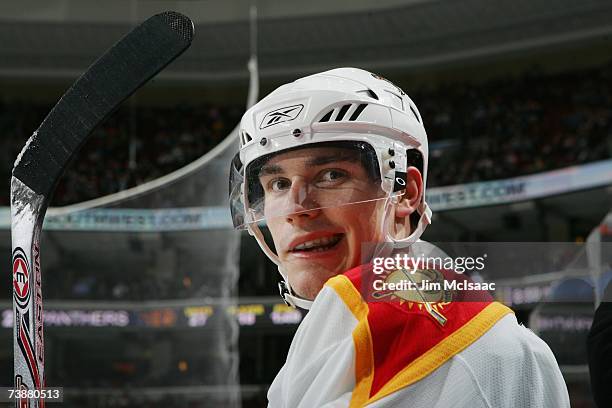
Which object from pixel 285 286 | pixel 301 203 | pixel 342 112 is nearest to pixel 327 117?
pixel 342 112

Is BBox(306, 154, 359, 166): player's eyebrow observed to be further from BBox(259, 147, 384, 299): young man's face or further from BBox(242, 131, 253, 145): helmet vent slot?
BBox(242, 131, 253, 145): helmet vent slot

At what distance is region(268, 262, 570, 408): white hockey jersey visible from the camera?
1.03 m

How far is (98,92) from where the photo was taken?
1.38m

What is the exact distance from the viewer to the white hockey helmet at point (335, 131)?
4.28 ft

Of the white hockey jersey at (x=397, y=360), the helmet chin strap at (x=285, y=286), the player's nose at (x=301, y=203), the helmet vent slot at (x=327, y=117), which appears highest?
the helmet vent slot at (x=327, y=117)

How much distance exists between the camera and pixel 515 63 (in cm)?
805

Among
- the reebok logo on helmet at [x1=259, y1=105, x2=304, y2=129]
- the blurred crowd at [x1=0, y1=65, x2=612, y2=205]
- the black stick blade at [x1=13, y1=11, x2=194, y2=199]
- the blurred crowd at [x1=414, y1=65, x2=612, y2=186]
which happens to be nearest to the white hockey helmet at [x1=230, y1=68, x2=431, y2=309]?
the reebok logo on helmet at [x1=259, y1=105, x2=304, y2=129]

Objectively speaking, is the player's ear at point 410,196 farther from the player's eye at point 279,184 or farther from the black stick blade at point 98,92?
the black stick blade at point 98,92

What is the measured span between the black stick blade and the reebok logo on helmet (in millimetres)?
160

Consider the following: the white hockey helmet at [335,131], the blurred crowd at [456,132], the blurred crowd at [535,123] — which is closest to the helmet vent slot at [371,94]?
the white hockey helmet at [335,131]

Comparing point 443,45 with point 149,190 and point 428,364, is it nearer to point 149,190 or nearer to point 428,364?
point 149,190

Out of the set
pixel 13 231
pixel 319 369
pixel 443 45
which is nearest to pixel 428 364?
pixel 319 369

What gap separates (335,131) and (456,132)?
5.84 metres

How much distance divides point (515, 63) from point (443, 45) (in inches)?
84.8
